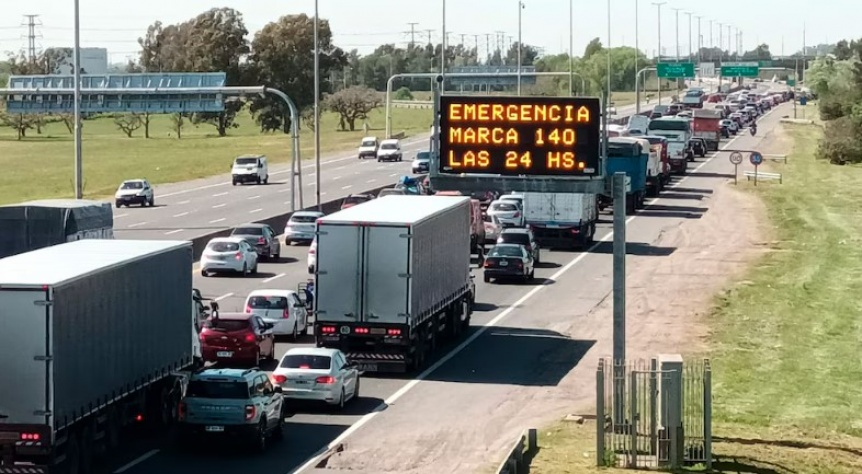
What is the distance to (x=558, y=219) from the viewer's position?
64.0 m

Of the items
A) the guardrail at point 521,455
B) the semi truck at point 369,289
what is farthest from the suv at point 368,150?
the guardrail at point 521,455

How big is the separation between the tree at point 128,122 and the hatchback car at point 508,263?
395 feet

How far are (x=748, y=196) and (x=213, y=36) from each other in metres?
86.6

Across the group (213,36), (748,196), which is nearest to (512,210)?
(748,196)

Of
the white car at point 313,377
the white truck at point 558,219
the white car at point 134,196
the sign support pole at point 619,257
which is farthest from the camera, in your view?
the white car at point 134,196

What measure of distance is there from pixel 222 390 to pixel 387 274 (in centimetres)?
891

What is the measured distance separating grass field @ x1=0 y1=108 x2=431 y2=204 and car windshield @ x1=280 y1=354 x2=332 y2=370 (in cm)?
6138

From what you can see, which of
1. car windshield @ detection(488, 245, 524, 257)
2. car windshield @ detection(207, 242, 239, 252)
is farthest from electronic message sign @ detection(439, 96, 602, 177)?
car windshield @ detection(207, 242, 239, 252)

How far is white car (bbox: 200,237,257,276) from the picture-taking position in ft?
174

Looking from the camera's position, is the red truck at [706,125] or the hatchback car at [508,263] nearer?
the hatchback car at [508,263]

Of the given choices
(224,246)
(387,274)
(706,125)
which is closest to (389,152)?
(706,125)

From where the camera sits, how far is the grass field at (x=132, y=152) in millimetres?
105250

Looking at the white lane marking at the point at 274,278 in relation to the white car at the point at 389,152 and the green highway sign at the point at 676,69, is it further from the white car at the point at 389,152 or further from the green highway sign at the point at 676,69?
the green highway sign at the point at 676,69

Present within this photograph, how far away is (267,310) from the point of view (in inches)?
1542
